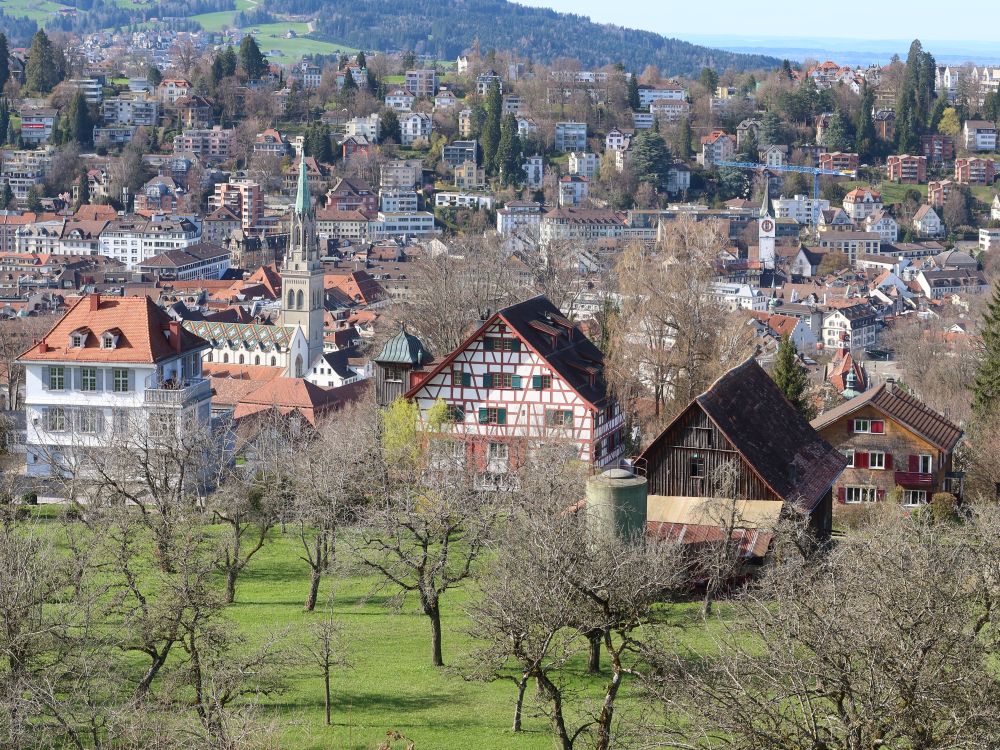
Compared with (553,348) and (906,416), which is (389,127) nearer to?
(553,348)

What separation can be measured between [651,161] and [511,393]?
5416 inches

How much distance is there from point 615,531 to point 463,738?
23.6ft

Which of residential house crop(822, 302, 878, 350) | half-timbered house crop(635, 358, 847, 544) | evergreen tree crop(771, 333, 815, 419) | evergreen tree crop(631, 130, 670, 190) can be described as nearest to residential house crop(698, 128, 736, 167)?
evergreen tree crop(631, 130, 670, 190)

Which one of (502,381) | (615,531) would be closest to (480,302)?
(502,381)

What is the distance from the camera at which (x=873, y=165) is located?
189750 mm

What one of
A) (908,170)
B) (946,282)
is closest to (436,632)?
(946,282)

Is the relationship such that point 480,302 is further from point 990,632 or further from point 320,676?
point 990,632

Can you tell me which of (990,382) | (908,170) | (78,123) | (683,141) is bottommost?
(908,170)

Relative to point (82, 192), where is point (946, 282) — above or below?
below

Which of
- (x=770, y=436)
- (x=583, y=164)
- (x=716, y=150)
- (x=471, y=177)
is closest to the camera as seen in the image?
(x=770, y=436)

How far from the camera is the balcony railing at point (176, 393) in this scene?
45219mm

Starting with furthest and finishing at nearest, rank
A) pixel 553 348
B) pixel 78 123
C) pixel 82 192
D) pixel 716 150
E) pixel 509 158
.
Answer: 1. pixel 716 150
2. pixel 78 123
3. pixel 509 158
4. pixel 82 192
5. pixel 553 348

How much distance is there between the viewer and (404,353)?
47.3 metres

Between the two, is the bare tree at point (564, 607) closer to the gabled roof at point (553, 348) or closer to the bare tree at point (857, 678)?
the bare tree at point (857, 678)
